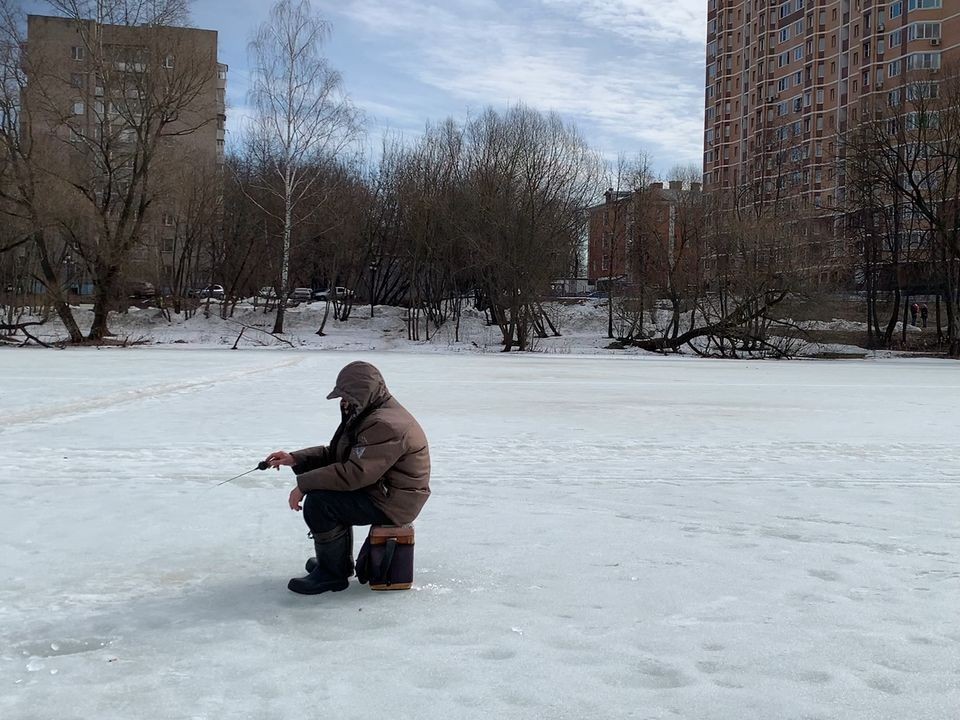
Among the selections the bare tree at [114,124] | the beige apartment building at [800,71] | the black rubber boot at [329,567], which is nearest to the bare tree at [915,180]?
the beige apartment building at [800,71]

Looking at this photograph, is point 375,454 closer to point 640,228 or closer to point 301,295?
point 640,228

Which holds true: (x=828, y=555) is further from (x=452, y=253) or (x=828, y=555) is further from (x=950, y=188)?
(x=452, y=253)

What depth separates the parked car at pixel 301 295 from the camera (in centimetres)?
6228

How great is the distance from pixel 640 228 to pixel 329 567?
44.7 meters

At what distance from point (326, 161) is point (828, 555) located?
42.4 meters

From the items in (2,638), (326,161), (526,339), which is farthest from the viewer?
(326,161)

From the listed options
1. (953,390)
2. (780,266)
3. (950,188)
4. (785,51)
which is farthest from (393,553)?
(785,51)

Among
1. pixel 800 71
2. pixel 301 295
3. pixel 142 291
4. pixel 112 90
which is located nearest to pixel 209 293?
pixel 142 291

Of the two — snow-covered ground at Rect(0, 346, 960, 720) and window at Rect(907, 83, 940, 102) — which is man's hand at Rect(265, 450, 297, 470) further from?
window at Rect(907, 83, 940, 102)

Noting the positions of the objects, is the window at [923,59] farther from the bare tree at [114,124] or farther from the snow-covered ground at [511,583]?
the snow-covered ground at [511,583]

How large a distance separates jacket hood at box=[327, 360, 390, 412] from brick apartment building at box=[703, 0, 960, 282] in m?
54.4

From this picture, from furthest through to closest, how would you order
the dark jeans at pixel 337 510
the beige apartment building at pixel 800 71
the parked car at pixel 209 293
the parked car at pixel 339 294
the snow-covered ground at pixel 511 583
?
the beige apartment building at pixel 800 71
the parked car at pixel 209 293
the parked car at pixel 339 294
the dark jeans at pixel 337 510
the snow-covered ground at pixel 511 583

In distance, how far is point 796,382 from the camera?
22.8 m

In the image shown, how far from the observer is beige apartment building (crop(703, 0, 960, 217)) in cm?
7331
